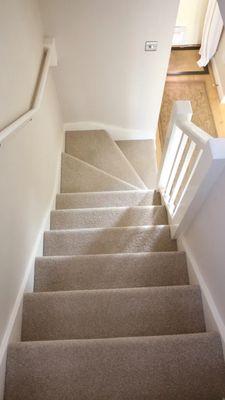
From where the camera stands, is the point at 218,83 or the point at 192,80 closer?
the point at 218,83

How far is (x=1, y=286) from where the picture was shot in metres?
1.33

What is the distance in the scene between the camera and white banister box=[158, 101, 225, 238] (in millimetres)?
1219

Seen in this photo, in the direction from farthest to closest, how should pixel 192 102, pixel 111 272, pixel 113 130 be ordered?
pixel 192 102 < pixel 113 130 < pixel 111 272

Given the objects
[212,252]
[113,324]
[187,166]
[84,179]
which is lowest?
[113,324]

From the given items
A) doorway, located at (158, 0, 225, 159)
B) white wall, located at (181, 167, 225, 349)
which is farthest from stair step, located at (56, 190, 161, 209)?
doorway, located at (158, 0, 225, 159)

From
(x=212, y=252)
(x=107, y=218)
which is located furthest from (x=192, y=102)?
(x=212, y=252)

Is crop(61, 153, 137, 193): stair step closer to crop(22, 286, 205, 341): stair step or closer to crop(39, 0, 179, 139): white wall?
crop(39, 0, 179, 139): white wall

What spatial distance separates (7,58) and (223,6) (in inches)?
40.3

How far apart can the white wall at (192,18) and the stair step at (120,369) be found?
4734mm

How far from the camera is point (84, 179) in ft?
10.3

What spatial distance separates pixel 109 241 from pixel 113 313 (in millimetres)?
649

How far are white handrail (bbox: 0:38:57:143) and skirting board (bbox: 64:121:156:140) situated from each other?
913 mm

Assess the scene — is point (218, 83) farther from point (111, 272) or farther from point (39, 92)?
point (111, 272)

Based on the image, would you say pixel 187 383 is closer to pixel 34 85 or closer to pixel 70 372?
pixel 70 372
